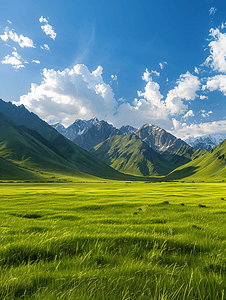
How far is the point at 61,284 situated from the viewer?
3.21 metres

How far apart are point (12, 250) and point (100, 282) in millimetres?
3128

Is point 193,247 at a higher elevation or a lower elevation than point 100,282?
lower

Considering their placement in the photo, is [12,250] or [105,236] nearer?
[12,250]

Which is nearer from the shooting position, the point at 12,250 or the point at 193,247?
the point at 12,250

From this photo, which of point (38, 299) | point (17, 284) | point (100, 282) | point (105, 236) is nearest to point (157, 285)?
point (100, 282)

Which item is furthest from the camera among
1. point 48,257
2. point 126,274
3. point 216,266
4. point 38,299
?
point 48,257

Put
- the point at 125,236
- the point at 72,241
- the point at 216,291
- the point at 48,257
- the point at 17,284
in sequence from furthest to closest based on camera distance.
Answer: the point at 125,236
the point at 72,241
the point at 48,257
the point at 216,291
the point at 17,284

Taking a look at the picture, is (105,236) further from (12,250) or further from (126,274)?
(12,250)

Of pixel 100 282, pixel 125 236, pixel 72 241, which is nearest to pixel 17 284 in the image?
pixel 100 282

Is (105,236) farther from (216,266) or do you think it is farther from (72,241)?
(216,266)

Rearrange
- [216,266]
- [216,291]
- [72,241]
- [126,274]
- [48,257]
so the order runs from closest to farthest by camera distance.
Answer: [216,291] → [126,274] → [216,266] → [48,257] → [72,241]

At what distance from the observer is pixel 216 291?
3346 millimetres

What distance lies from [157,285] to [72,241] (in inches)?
131

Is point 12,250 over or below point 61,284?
below
